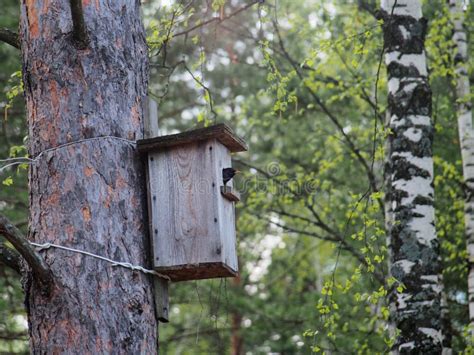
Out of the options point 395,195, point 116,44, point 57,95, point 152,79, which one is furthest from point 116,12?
point 152,79

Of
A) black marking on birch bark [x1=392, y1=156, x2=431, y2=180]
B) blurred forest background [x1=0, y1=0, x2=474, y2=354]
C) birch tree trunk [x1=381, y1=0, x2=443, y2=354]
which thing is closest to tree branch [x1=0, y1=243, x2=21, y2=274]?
blurred forest background [x1=0, y1=0, x2=474, y2=354]

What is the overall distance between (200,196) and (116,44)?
2.31 feet

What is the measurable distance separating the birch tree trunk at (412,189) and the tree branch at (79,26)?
2.10 meters

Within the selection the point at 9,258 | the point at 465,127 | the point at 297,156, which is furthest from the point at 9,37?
the point at 297,156

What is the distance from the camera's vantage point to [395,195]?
17.1 ft

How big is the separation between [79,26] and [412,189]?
8.86 feet

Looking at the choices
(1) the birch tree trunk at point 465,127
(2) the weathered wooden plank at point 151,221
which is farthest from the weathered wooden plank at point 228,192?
(1) the birch tree trunk at point 465,127

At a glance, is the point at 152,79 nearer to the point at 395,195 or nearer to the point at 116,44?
the point at 395,195

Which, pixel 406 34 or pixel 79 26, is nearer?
pixel 79 26

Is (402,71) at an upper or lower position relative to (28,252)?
upper

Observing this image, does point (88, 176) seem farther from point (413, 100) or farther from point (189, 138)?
point (413, 100)

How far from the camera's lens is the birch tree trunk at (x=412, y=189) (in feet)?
16.3

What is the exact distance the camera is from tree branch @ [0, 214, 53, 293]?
280cm

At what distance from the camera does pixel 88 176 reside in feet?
10.2
